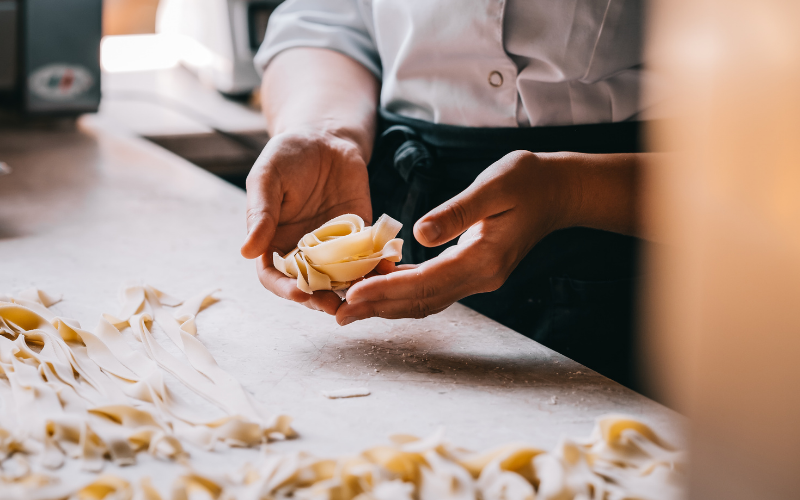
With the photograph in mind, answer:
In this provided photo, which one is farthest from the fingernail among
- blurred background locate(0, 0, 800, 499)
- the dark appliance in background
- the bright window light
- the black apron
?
the bright window light

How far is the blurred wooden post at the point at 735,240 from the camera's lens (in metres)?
0.19

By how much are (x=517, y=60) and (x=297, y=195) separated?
398mm

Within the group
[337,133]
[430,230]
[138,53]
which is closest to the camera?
[430,230]

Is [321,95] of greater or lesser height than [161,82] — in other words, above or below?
above

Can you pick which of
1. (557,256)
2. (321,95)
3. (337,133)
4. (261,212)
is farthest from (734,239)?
(321,95)

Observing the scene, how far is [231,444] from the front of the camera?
1.89ft

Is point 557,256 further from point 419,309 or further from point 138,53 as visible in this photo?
point 138,53

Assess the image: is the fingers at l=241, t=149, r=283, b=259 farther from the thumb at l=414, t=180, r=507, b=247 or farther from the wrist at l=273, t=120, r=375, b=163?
the thumb at l=414, t=180, r=507, b=247

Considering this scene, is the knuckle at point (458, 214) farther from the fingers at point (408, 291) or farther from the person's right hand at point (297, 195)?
the person's right hand at point (297, 195)

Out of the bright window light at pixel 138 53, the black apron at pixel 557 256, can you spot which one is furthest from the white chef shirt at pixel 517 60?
the bright window light at pixel 138 53

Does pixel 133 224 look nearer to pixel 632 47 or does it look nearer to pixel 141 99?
pixel 632 47

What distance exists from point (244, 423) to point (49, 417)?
17 cm

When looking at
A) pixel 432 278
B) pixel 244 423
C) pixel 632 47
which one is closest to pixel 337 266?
pixel 432 278

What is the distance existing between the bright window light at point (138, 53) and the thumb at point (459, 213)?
237cm
